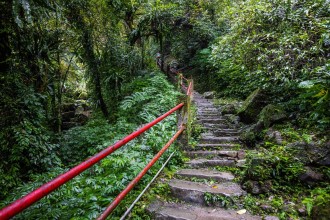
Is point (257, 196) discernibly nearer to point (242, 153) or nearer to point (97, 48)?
point (242, 153)

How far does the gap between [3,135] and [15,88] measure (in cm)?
106

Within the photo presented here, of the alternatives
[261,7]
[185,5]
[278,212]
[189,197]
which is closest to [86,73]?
[261,7]

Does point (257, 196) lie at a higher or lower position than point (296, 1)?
lower

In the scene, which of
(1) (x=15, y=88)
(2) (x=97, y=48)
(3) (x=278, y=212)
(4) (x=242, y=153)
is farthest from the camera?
(2) (x=97, y=48)

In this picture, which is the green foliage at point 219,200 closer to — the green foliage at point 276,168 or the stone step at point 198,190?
the stone step at point 198,190

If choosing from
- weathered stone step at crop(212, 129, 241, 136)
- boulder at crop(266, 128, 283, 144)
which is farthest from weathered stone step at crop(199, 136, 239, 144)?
boulder at crop(266, 128, 283, 144)

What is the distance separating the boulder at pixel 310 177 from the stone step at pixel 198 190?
0.82 meters

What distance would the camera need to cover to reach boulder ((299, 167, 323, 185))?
2.77m

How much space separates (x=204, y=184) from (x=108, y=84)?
6729 mm

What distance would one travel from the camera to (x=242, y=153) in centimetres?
402

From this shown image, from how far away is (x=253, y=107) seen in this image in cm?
578

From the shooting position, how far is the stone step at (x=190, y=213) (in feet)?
7.58

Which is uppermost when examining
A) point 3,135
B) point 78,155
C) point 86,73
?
point 86,73

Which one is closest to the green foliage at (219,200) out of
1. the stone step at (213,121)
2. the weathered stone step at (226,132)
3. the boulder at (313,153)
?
the boulder at (313,153)
